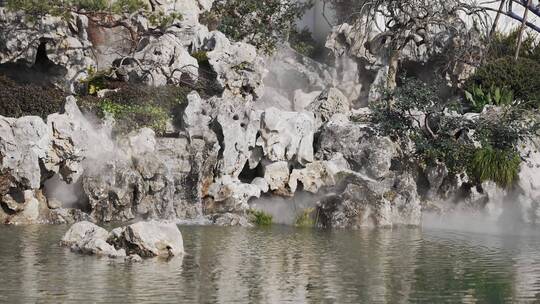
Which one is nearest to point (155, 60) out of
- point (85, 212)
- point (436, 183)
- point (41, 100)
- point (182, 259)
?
point (41, 100)

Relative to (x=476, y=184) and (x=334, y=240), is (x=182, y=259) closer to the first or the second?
(x=334, y=240)

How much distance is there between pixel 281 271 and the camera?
1789 centimetres

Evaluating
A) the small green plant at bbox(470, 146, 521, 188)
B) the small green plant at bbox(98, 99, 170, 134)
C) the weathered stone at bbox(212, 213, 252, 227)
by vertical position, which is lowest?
the weathered stone at bbox(212, 213, 252, 227)

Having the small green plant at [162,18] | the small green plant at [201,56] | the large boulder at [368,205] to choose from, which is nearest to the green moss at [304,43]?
the small green plant at [201,56]

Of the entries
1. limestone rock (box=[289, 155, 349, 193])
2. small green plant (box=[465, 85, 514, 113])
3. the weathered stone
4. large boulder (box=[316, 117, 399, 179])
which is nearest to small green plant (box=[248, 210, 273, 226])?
the weathered stone

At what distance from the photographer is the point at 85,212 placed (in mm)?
25703

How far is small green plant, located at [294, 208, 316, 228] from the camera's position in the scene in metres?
26.2

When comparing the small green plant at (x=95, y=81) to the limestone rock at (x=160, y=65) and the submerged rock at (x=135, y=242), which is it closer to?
the limestone rock at (x=160, y=65)

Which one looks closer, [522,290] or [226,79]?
[522,290]

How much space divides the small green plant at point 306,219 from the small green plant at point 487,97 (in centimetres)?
885

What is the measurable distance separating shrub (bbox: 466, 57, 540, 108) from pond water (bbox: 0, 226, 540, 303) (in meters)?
10.4

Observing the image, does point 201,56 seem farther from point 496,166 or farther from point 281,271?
point 281,271

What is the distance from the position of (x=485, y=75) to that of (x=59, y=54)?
13810 mm

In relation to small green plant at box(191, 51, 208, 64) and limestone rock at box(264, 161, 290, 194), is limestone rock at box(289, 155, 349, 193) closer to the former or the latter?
limestone rock at box(264, 161, 290, 194)
